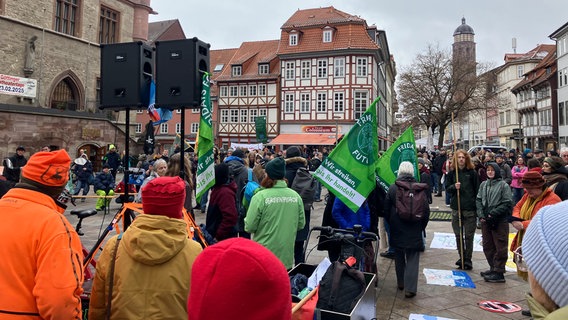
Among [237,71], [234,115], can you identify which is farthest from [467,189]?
[237,71]

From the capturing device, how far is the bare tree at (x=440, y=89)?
118 feet

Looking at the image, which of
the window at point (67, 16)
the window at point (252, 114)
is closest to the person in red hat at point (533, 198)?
the window at point (67, 16)

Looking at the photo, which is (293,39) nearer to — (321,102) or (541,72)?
(321,102)

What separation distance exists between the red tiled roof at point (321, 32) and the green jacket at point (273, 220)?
34961mm

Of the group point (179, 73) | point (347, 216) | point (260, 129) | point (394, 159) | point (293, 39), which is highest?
point (293, 39)

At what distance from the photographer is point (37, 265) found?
1.95 metres

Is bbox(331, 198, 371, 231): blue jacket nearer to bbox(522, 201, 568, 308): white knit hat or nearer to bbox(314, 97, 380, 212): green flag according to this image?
bbox(314, 97, 380, 212): green flag

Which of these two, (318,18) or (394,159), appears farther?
(318,18)

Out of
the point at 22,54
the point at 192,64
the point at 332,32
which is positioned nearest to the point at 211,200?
the point at 192,64

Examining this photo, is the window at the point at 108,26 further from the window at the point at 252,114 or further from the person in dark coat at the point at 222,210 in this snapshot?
the person in dark coat at the point at 222,210

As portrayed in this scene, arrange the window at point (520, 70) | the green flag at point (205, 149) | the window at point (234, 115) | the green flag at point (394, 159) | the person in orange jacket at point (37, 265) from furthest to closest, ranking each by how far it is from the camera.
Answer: the window at point (520, 70) → the window at point (234, 115) → the green flag at point (394, 159) → the green flag at point (205, 149) → the person in orange jacket at point (37, 265)

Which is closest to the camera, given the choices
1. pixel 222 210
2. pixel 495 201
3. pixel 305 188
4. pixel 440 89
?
pixel 222 210

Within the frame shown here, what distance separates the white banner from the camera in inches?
848

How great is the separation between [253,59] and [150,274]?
4397 cm
